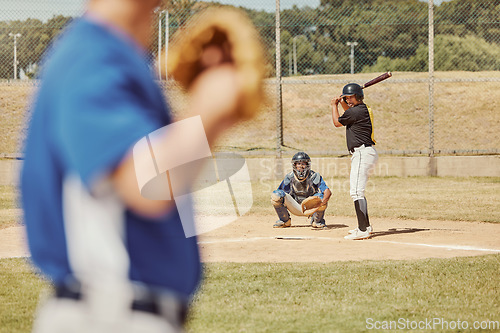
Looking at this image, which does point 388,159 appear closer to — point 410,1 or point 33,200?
point 410,1

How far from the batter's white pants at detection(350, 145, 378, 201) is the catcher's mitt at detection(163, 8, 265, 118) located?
799 centimetres

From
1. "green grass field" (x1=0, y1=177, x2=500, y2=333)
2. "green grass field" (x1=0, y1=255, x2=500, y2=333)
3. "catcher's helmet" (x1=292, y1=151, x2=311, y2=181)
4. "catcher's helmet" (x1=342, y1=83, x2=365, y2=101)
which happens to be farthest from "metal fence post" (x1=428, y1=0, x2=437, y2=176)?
"green grass field" (x1=0, y1=255, x2=500, y2=333)

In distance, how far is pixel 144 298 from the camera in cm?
131

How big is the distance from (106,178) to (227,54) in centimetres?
32

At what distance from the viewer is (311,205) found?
10.5 meters

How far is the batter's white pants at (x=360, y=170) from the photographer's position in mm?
9203

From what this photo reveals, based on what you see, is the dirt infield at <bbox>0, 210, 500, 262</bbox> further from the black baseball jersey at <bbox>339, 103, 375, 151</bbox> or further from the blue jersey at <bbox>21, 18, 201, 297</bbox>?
the blue jersey at <bbox>21, 18, 201, 297</bbox>

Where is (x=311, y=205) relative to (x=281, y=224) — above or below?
above

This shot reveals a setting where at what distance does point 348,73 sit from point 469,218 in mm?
10843

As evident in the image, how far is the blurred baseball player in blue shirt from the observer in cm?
120

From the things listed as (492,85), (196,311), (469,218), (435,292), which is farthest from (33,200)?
(492,85)

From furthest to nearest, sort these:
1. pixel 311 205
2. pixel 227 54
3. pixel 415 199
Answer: pixel 415 199 < pixel 311 205 < pixel 227 54

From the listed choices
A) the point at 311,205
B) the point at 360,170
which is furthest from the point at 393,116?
the point at 360,170

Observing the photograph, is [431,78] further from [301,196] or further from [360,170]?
[360,170]
